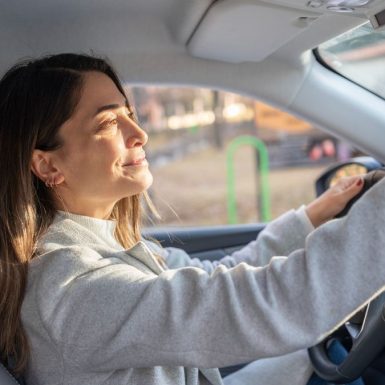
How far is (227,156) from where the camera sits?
366 inches

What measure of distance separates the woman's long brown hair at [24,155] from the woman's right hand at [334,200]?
2.12 ft

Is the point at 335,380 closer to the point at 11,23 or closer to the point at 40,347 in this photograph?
the point at 40,347

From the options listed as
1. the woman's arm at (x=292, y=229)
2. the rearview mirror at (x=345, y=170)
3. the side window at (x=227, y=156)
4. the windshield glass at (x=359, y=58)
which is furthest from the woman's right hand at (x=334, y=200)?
the side window at (x=227, y=156)

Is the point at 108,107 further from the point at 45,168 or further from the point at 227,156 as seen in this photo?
the point at 227,156

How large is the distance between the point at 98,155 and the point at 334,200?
647 mm

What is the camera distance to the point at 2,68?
1621 millimetres

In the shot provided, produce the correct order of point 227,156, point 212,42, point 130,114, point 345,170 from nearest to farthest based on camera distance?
1. point 130,114
2. point 212,42
3. point 345,170
4. point 227,156

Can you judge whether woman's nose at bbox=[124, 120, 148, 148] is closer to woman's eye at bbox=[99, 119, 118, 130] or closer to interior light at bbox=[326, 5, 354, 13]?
woman's eye at bbox=[99, 119, 118, 130]

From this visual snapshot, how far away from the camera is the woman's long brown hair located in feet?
4.19

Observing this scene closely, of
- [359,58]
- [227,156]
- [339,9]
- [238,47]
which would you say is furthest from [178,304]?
[227,156]

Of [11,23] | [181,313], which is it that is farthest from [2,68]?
[181,313]

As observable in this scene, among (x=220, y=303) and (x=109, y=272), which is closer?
(x=220, y=303)

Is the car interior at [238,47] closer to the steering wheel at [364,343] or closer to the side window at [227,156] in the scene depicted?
the steering wheel at [364,343]

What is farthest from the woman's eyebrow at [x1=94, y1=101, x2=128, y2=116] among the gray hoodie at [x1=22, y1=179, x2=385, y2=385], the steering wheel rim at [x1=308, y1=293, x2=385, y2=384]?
the steering wheel rim at [x1=308, y1=293, x2=385, y2=384]
